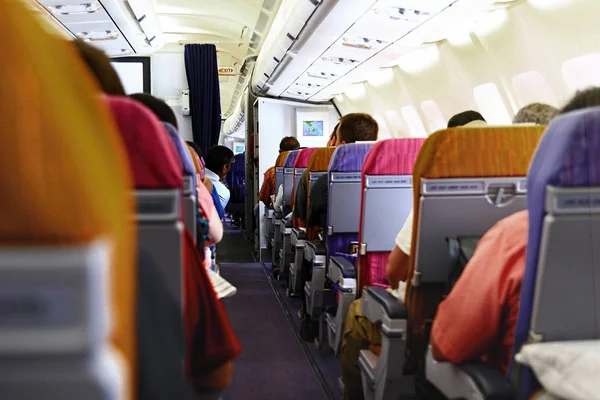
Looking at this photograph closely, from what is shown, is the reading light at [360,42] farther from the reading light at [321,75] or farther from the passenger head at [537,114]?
the passenger head at [537,114]

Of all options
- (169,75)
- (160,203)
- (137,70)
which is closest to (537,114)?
(160,203)

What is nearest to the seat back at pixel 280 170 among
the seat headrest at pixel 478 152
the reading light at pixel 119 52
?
the reading light at pixel 119 52

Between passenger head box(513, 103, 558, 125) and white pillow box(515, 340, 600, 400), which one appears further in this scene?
passenger head box(513, 103, 558, 125)

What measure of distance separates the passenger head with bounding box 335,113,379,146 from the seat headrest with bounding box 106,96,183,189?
2.79 m

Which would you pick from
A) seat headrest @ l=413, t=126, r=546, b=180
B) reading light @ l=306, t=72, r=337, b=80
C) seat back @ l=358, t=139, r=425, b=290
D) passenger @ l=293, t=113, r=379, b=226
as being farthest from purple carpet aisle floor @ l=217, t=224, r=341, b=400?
reading light @ l=306, t=72, r=337, b=80

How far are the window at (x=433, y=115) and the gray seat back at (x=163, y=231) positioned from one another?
5.59 m

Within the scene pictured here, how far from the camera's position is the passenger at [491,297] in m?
1.53

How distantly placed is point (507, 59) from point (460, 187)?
3.25 meters

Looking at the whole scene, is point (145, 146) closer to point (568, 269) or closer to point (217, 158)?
point (568, 269)

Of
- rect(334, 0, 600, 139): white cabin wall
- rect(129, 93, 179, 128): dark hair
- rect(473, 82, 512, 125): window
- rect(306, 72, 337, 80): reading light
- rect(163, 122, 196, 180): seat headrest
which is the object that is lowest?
rect(163, 122, 196, 180): seat headrest

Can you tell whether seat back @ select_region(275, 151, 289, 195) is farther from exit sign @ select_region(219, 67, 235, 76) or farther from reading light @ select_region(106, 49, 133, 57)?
exit sign @ select_region(219, 67, 235, 76)

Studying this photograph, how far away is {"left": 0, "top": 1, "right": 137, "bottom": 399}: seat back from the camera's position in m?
0.60

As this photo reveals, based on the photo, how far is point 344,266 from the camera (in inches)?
130

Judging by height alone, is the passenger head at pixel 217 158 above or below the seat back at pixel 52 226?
above
